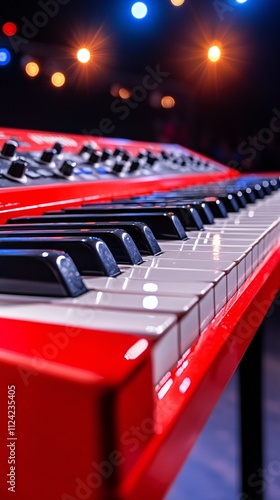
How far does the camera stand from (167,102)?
304 cm

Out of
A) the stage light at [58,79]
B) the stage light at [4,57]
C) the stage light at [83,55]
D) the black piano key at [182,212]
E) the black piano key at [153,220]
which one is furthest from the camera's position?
the stage light at [83,55]

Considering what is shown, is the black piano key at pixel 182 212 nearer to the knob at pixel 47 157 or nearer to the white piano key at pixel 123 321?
the knob at pixel 47 157

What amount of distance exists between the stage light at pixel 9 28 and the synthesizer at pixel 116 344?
1025 mm

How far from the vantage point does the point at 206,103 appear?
325 centimetres

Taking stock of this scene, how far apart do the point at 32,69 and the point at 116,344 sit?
1733 millimetres

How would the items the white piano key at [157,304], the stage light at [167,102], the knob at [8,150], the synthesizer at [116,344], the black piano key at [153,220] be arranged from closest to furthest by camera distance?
the synthesizer at [116,344]
the white piano key at [157,304]
the black piano key at [153,220]
the knob at [8,150]
the stage light at [167,102]

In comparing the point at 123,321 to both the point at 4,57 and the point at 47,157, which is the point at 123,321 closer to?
the point at 47,157

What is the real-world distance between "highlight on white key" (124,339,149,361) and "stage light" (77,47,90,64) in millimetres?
2070

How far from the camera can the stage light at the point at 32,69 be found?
1882 mm

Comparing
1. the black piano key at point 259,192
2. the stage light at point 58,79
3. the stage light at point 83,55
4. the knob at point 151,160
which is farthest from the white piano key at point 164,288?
the stage light at point 83,55

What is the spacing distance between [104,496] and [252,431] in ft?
4.33

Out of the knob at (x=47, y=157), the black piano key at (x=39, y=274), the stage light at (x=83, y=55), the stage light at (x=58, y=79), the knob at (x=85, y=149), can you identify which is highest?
the stage light at (x=83, y=55)

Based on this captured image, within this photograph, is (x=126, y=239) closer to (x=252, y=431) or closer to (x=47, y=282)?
(x=47, y=282)

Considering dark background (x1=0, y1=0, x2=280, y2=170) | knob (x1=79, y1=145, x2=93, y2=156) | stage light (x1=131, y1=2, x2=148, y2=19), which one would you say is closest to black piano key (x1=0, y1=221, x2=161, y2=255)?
knob (x1=79, y1=145, x2=93, y2=156)
